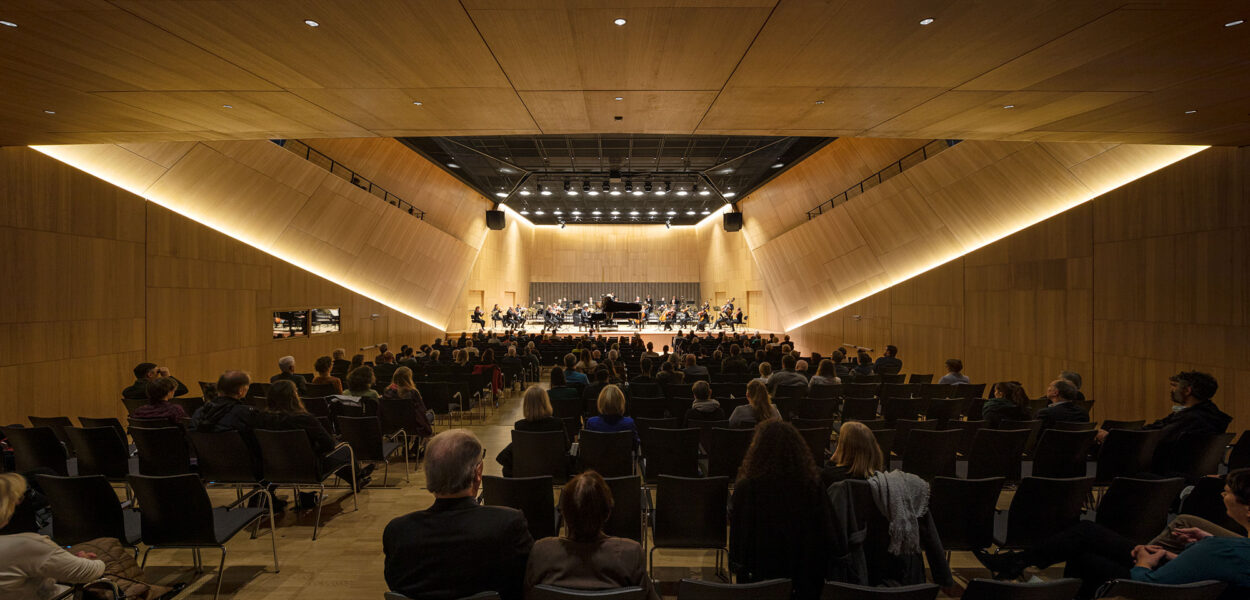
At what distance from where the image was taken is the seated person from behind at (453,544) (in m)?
2.04

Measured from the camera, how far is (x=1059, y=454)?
4.19 meters

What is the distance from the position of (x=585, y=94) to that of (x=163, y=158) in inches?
290

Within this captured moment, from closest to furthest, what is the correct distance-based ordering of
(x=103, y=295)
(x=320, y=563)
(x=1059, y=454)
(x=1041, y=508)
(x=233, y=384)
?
1. (x=1041, y=508)
2. (x=320, y=563)
3. (x=1059, y=454)
4. (x=233, y=384)
5. (x=103, y=295)

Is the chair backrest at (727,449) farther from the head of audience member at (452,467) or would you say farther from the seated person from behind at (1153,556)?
the head of audience member at (452,467)

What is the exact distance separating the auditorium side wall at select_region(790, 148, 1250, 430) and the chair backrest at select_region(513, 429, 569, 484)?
24.8 feet

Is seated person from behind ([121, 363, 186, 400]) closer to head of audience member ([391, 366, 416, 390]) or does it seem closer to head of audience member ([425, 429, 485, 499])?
head of audience member ([391, 366, 416, 390])

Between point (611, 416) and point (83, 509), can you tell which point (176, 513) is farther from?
point (611, 416)

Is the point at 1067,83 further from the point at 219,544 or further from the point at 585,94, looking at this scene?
the point at 219,544

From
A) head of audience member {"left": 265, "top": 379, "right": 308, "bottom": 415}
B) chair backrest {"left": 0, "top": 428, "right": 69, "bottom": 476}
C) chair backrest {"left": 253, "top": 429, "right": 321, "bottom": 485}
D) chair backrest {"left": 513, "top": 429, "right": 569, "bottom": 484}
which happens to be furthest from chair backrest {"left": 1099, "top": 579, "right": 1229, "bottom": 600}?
chair backrest {"left": 0, "top": 428, "right": 69, "bottom": 476}

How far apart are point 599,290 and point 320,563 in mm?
25746

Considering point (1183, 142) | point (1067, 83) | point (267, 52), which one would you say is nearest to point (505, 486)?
point (267, 52)

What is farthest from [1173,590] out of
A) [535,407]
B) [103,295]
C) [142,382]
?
[103,295]

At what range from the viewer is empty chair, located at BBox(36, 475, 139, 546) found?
3.06 meters

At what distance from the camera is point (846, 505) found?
2.55 meters
